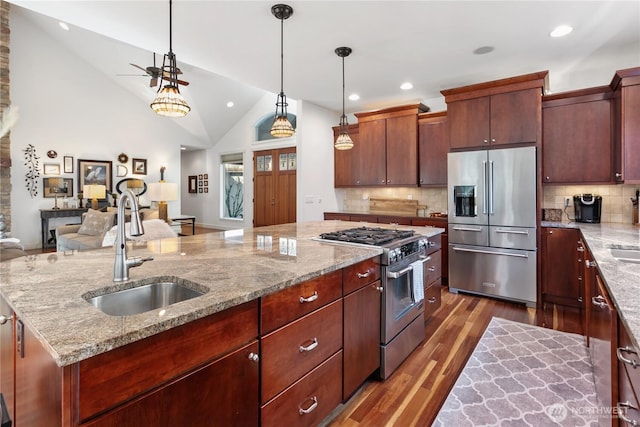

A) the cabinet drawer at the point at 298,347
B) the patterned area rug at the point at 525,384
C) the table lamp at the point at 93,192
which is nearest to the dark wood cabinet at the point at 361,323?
the cabinet drawer at the point at 298,347

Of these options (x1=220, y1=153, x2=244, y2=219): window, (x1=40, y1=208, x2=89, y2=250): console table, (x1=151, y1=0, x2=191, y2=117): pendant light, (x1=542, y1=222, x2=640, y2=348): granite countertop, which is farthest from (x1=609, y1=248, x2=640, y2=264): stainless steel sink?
(x1=40, y1=208, x2=89, y2=250): console table

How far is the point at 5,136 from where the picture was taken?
6285 mm

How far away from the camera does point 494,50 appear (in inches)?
132

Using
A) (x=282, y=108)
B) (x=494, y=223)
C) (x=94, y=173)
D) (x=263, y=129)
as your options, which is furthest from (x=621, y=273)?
(x=94, y=173)

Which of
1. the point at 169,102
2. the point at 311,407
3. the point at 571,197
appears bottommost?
the point at 311,407

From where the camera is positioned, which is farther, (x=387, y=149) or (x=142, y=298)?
(x=387, y=149)

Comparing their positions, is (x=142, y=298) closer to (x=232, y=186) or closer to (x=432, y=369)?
(x=432, y=369)

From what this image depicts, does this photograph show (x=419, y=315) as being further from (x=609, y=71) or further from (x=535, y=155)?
(x=609, y=71)

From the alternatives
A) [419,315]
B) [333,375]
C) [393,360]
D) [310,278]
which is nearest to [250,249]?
[310,278]

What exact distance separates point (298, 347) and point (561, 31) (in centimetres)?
357

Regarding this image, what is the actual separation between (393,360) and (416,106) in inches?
144

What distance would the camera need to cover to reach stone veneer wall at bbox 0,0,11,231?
605cm

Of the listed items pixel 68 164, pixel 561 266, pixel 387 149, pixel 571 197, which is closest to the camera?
pixel 561 266

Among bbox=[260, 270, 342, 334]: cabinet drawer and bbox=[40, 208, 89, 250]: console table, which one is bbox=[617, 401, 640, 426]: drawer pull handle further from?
bbox=[40, 208, 89, 250]: console table
